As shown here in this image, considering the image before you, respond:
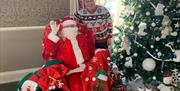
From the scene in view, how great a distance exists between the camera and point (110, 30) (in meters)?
3.06

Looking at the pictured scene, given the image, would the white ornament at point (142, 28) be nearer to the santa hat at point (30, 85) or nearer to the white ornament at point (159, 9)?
the white ornament at point (159, 9)

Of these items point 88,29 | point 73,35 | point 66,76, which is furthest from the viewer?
point 88,29

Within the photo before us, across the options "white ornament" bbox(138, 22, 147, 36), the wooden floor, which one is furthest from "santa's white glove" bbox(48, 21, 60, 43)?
the wooden floor

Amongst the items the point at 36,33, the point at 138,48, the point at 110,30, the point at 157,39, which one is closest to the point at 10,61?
the point at 36,33

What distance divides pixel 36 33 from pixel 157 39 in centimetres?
147

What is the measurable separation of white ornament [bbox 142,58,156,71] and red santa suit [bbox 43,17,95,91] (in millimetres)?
544

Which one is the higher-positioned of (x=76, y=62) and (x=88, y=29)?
(x=88, y=29)

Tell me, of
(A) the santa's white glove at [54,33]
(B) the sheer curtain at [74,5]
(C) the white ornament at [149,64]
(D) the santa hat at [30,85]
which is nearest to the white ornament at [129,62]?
(C) the white ornament at [149,64]

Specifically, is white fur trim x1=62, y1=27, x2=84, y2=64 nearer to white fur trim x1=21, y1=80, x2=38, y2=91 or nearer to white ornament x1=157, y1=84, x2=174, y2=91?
white fur trim x1=21, y1=80, x2=38, y2=91

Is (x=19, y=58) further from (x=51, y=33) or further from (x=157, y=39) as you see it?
(x=157, y=39)

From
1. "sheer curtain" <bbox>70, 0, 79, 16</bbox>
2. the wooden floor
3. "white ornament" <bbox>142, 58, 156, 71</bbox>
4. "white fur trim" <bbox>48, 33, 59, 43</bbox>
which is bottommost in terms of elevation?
the wooden floor

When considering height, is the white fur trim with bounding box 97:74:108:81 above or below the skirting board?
above

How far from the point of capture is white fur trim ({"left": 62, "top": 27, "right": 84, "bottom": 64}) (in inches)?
98.4

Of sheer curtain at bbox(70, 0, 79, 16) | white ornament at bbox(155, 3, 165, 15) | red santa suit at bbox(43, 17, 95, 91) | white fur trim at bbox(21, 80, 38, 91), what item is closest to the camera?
white fur trim at bbox(21, 80, 38, 91)
